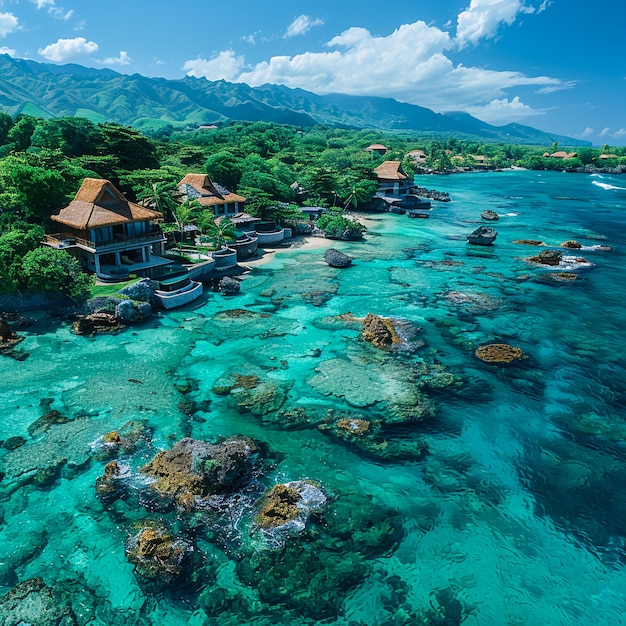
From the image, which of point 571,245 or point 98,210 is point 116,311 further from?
point 571,245

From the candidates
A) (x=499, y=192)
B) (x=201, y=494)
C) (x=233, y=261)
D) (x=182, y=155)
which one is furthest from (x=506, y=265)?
(x=499, y=192)

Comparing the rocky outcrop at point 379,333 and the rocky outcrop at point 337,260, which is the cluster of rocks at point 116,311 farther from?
the rocky outcrop at point 337,260

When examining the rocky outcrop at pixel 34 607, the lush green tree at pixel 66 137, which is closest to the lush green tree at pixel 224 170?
the lush green tree at pixel 66 137

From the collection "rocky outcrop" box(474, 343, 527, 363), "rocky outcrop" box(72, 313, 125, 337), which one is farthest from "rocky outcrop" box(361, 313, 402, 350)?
"rocky outcrop" box(72, 313, 125, 337)

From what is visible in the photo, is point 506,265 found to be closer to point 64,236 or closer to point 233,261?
point 233,261

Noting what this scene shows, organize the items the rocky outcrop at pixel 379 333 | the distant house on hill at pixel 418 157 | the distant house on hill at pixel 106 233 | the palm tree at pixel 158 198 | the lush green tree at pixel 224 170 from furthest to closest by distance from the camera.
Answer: the distant house on hill at pixel 418 157, the lush green tree at pixel 224 170, the palm tree at pixel 158 198, the distant house on hill at pixel 106 233, the rocky outcrop at pixel 379 333

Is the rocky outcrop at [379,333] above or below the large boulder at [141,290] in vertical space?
below

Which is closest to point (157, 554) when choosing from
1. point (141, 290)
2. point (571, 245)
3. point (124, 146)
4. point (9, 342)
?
point (9, 342)
